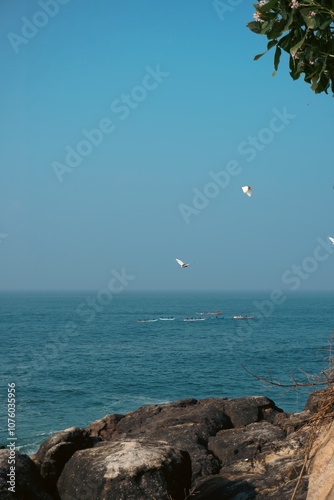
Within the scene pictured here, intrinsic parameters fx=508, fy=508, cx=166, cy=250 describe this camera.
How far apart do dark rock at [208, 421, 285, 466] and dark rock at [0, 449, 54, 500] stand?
695 centimetres

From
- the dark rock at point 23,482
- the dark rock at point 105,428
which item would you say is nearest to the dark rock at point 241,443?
the dark rock at point 23,482

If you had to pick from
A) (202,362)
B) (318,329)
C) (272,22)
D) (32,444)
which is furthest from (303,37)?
(318,329)

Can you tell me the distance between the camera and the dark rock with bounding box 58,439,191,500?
9.47m

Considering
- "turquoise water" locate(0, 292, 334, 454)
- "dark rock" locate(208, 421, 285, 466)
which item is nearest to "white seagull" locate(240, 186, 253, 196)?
"dark rock" locate(208, 421, 285, 466)

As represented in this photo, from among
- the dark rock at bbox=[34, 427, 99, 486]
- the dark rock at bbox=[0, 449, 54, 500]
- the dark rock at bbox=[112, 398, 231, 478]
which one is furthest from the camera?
the dark rock at bbox=[112, 398, 231, 478]

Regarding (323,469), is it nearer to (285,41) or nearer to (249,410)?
(285,41)

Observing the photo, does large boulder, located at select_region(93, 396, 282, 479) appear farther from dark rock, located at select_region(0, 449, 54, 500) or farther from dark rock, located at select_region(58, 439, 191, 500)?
dark rock, located at select_region(0, 449, 54, 500)

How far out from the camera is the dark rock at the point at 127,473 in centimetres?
947

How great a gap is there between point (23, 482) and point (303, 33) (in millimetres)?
9306

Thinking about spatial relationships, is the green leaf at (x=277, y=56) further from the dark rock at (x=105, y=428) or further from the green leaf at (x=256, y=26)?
the dark rock at (x=105, y=428)

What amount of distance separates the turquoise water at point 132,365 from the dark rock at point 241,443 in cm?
284

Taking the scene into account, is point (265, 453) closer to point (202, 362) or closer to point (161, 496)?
point (161, 496)

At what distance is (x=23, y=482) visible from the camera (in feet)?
32.8

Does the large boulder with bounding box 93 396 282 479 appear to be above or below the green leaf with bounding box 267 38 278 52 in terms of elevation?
below
